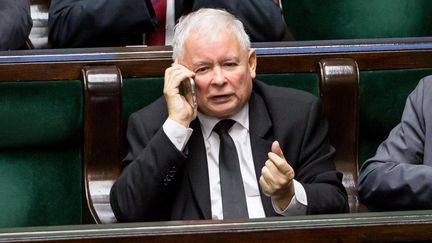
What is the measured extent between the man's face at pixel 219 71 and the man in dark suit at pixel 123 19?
0.32m

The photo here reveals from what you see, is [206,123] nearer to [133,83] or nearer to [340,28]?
[133,83]

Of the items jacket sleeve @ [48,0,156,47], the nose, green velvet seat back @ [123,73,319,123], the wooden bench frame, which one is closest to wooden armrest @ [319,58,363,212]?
the wooden bench frame

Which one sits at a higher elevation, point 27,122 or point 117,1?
point 117,1

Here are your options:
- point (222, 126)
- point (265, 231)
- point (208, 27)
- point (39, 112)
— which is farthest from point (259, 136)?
point (265, 231)

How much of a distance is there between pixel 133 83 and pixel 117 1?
22 centimetres

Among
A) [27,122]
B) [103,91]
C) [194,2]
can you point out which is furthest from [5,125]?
[194,2]

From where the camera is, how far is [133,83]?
158 cm

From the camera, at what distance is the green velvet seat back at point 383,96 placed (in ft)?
5.34

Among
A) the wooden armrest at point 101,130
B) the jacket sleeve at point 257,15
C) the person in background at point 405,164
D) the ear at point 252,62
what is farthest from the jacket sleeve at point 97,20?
the person in background at point 405,164

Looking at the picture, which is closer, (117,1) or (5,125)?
(5,125)

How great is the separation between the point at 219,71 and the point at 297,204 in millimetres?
198

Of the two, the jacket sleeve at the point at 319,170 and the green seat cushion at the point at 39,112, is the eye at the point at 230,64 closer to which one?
the jacket sleeve at the point at 319,170

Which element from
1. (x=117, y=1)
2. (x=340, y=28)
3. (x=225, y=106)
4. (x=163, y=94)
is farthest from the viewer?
(x=340, y=28)

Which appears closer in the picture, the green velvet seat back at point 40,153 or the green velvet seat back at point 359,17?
the green velvet seat back at point 40,153
